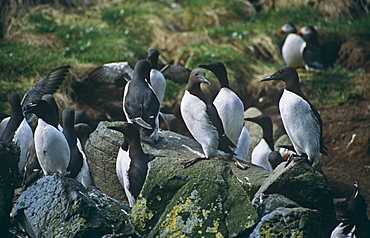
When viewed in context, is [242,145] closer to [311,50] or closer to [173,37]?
[311,50]

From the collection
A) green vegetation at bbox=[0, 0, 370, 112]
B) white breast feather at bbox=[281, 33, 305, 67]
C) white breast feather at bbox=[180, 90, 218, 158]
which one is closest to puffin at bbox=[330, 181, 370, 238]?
white breast feather at bbox=[180, 90, 218, 158]

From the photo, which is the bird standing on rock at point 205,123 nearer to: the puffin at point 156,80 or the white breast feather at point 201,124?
the white breast feather at point 201,124

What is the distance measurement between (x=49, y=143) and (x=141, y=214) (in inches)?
59.3

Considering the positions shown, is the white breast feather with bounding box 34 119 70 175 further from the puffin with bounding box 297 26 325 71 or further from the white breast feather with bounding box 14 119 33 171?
the puffin with bounding box 297 26 325 71

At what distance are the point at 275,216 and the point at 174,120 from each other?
14.7 ft

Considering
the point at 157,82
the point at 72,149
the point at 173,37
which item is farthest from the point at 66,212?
the point at 173,37

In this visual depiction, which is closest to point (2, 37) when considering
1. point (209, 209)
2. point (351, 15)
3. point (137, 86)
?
point (137, 86)

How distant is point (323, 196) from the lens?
19.9ft

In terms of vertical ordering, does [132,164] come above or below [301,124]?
below

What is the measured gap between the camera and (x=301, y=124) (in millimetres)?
6465

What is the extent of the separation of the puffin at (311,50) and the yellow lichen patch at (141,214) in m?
7.65

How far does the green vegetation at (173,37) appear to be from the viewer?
37.5 feet

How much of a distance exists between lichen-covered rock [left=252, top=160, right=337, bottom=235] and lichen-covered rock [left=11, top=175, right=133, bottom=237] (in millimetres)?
1531

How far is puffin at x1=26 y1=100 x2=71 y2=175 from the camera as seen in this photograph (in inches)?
253
